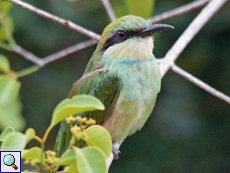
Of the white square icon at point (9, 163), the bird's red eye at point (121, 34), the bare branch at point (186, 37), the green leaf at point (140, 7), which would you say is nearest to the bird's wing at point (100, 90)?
the bird's red eye at point (121, 34)

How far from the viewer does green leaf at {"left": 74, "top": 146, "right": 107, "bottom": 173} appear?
1105mm

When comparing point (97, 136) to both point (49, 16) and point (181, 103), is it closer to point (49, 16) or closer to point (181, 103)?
point (49, 16)

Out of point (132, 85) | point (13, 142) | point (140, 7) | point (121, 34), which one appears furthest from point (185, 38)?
point (13, 142)

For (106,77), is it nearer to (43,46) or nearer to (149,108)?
(149,108)

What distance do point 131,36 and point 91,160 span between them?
4.96 feet

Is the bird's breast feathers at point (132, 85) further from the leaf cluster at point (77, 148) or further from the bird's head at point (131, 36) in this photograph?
the leaf cluster at point (77, 148)

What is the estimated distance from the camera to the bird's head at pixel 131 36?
2426mm

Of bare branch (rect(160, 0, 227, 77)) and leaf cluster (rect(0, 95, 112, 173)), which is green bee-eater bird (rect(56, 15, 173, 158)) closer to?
bare branch (rect(160, 0, 227, 77))

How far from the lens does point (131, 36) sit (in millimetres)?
2479

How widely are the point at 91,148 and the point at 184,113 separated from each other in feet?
8.10

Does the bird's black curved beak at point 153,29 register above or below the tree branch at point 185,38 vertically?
above

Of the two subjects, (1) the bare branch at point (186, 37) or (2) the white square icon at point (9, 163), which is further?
(1) the bare branch at point (186, 37)

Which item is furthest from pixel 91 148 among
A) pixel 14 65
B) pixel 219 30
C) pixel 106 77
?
pixel 14 65

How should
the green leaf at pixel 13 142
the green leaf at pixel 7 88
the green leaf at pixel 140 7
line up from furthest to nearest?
the green leaf at pixel 140 7, the green leaf at pixel 7 88, the green leaf at pixel 13 142
